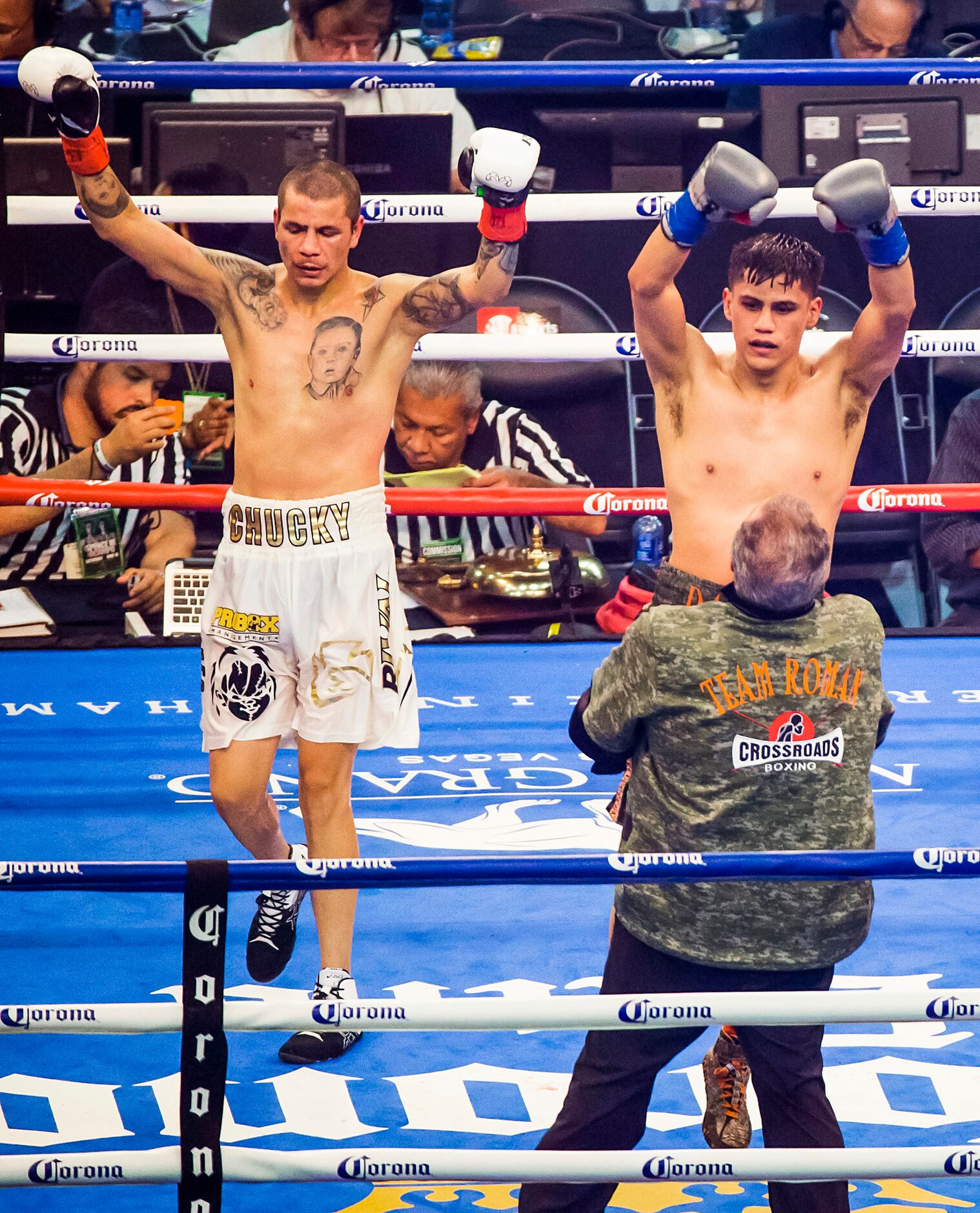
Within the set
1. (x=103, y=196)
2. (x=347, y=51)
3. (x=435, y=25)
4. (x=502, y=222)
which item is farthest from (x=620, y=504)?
(x=435, y=25)

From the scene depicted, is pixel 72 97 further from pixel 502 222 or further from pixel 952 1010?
pixel 952 1010

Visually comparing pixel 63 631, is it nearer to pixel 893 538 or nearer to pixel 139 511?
pixel 139 511

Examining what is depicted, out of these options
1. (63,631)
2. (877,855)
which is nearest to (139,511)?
(63,631)

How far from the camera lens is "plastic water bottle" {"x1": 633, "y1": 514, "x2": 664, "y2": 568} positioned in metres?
5.53

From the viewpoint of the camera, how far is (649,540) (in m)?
5.56

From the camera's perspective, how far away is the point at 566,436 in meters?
6.21

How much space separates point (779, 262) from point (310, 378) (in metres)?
0.91

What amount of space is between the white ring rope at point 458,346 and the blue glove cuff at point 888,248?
1.03 m

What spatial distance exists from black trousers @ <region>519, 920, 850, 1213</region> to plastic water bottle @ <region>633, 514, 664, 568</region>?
3514 millimetres

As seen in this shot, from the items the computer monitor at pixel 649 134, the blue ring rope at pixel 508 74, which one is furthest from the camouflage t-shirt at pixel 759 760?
the computer monitor at pixel 649 134

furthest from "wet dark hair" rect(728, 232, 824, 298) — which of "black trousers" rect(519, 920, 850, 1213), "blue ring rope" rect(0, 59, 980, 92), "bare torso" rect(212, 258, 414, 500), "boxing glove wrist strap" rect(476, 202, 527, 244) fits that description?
"black trousers" rect(519, 920, 850, 1213)

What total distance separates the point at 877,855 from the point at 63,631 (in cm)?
424

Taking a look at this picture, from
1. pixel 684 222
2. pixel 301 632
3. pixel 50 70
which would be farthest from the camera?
pixel 301 632

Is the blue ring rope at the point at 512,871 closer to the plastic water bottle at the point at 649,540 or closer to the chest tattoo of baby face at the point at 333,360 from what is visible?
the chest tattoo of baby face at the point at 333,360
